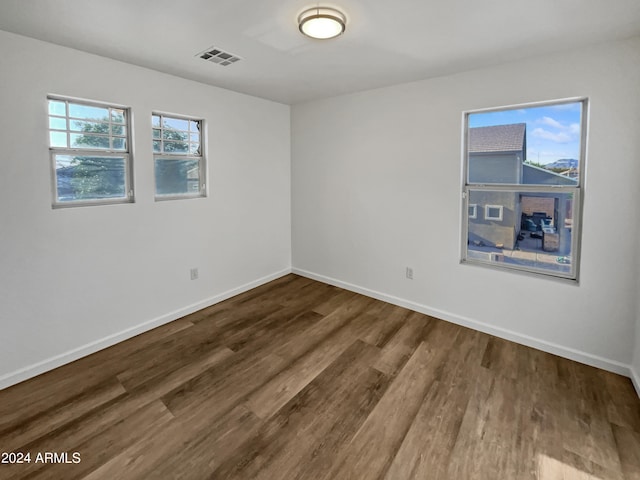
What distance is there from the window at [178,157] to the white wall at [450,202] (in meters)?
1.52

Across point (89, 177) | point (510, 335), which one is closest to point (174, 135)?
point (89, 177)

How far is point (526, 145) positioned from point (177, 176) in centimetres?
347

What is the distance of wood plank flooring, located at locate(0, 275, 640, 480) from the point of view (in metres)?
1.82

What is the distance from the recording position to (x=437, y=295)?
12.0 ft

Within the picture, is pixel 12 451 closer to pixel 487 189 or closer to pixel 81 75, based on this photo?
pixel 81 75

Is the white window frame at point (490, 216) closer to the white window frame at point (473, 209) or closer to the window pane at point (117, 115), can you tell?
the white window frame at point (473, 209)

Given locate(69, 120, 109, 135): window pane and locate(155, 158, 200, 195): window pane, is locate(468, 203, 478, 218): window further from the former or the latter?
locate(69, 120, 109, 135): window pane

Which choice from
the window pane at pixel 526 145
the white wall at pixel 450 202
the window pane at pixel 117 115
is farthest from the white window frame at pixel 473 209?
the window pane at pixel 117 115

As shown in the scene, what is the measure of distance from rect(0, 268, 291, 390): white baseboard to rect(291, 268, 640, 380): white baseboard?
1728 mm

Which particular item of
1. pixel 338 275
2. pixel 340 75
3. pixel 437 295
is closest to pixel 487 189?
pixel 437 295

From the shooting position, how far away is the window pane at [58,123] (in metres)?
2.64

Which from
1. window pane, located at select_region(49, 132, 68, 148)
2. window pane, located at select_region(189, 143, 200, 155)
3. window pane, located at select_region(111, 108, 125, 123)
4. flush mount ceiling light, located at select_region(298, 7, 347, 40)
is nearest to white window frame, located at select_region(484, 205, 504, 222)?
flush mount ceiling light, located at select_region(298, 7, 347, 40)

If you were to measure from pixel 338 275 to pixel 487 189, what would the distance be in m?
2.18

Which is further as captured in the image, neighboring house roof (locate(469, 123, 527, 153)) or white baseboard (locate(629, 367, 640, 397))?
neighboring house roof (locate(469, 123, 527, 153))
